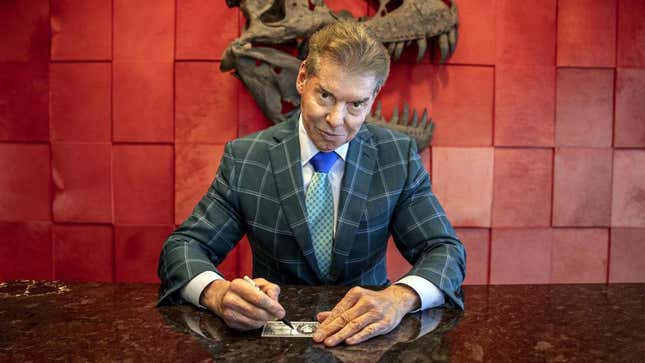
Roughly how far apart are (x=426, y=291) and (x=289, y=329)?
0.40 m

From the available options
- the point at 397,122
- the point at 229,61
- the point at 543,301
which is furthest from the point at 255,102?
the point at 543,301

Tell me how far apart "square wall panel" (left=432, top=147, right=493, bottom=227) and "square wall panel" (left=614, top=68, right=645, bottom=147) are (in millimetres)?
783

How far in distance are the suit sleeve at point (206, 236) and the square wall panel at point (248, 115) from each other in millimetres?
1071

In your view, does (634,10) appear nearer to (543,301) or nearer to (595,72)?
(595,72)

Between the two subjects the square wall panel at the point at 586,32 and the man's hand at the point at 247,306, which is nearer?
the man's hand at the point at 247,306

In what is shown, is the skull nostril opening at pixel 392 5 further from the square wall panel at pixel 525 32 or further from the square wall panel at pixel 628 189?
the square wall panel at pixel 628 189

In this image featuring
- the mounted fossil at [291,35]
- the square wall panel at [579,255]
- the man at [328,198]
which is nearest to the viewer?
the man at [328,198]

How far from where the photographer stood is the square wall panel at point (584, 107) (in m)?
3.00

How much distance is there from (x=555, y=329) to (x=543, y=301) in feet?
0.79

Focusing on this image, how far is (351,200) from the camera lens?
174cm

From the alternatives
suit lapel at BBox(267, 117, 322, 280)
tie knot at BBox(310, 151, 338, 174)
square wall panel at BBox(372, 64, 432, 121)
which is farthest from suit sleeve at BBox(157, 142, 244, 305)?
square wall panel at BBox(372, 64, 432, 121)

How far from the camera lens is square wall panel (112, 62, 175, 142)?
2.95 meters

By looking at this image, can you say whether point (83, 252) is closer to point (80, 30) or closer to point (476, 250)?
point (80, 30)

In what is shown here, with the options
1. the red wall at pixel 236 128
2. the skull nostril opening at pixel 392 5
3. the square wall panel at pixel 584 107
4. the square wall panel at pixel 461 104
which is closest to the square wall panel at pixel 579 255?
the red wall at pixel 236 128
